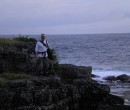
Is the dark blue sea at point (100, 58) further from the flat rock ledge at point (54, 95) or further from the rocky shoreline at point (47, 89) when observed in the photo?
the flat rock ledge at point (54, 95)

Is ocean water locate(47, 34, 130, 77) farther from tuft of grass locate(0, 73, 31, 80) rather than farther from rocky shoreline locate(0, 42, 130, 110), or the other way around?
tuft of grass locate(0, 73, 31, 80)

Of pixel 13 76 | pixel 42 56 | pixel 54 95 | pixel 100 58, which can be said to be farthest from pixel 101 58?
pixel 54 95

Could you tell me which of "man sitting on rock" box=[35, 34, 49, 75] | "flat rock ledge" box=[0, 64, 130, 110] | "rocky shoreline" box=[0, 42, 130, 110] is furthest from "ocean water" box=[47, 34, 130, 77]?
"man sitting on rock" box=[35, 34, 49, 75]

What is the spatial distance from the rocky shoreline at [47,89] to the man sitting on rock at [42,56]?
0.25 meters

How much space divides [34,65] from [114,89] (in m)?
15.0

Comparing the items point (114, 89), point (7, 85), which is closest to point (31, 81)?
point (7, 85)

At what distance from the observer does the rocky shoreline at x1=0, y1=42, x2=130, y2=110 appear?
1482 centimetres

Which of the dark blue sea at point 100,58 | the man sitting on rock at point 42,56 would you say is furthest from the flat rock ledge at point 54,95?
the dark blue sea at point 100,58

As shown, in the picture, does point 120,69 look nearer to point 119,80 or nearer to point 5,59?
point 119,80

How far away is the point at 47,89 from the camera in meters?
15.4

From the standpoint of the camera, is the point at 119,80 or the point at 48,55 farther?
the point at 119,80

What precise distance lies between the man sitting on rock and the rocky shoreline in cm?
25

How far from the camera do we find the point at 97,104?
18.8 m

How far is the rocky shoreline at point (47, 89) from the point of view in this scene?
14.8 metres
